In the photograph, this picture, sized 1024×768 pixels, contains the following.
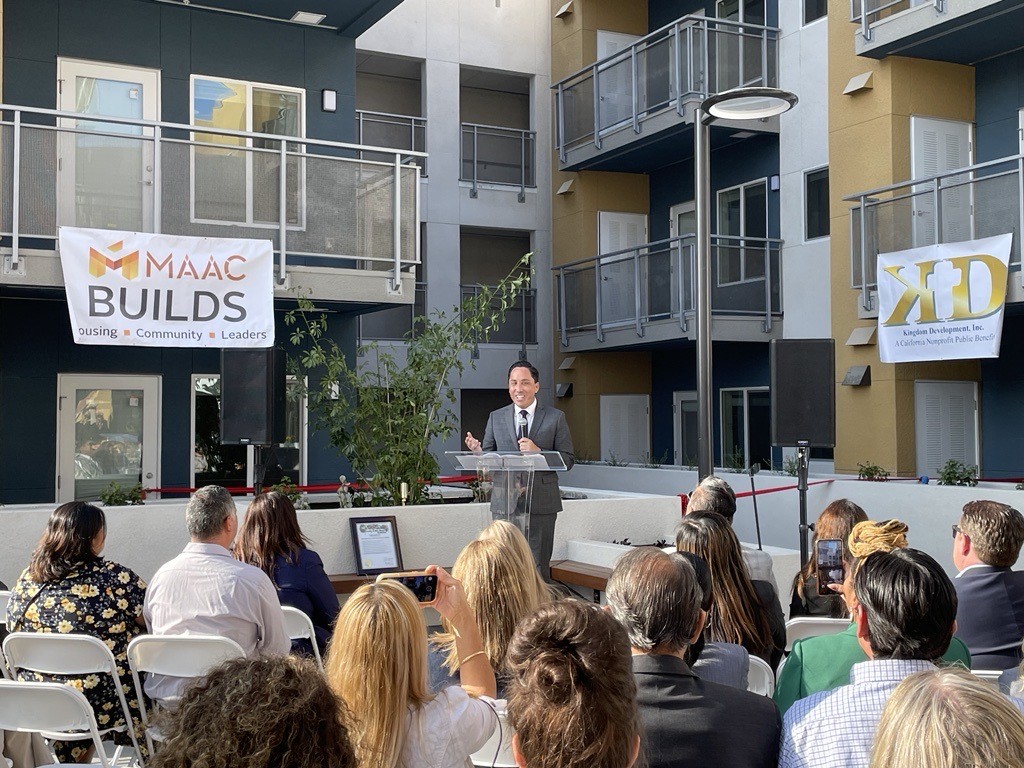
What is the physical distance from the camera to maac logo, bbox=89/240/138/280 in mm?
9047

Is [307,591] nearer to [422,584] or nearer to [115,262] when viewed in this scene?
[422,584]

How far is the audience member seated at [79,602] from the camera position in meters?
4.00

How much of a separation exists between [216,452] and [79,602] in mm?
7986

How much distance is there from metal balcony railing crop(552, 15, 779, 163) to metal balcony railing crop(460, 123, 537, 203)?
1277mm

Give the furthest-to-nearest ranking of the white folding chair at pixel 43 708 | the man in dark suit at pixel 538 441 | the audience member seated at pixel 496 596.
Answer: the man in dark suit at pixel 538 441 < the audience member seated at pixel 496 596 < the white folding chair at pixel 43 708

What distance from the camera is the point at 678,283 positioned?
47.6ft

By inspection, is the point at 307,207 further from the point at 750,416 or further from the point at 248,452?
the point at 750,416

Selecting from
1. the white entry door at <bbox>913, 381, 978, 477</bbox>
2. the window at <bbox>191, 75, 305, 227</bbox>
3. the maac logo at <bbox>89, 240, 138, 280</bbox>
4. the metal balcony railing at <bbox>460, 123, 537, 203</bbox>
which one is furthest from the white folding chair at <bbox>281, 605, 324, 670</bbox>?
the metal balcony railing at <bbox>460, 123, 537, 203</bbox>

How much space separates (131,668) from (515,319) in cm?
1431

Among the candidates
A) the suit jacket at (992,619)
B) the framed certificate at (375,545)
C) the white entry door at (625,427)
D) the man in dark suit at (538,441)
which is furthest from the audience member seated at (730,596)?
the white entry door at (625,427)

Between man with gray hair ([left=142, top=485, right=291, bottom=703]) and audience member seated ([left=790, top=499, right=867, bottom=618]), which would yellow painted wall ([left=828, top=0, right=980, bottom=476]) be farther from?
man with gray hair ([left=142, top=485, right=291, bottom=703])

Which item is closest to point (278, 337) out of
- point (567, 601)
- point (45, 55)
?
point (45, 55)

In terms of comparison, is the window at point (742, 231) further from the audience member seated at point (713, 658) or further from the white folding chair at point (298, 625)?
the audience member seated at point (713, 658)

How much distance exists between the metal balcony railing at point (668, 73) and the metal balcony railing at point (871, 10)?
1978mm
